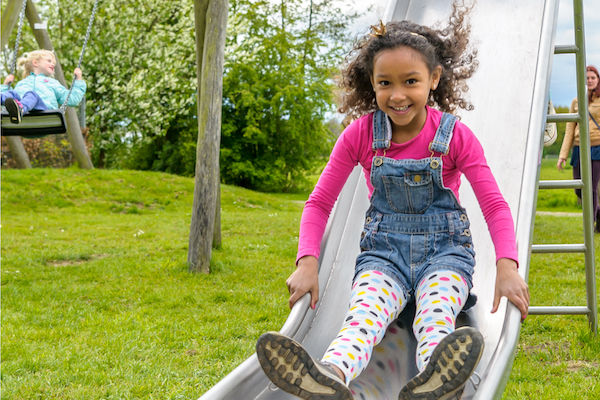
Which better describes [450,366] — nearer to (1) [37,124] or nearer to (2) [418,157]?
(2) [418,157]

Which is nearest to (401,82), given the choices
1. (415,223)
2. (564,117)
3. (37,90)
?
(415,223)

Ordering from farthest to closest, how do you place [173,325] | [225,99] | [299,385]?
[225,99] → [173,325] → [299,385]

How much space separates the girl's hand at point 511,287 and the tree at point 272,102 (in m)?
15.3

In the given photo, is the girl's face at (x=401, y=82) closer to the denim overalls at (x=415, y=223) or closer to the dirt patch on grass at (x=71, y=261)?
the denim overalls at (x=415, y=223)

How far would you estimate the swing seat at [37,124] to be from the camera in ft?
15.5

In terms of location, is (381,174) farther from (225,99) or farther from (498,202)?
(225,99)

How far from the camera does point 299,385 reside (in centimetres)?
170

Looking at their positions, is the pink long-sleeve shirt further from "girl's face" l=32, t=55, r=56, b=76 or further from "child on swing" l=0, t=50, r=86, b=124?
"girl's face" l=32, t=55, r=56, b=76

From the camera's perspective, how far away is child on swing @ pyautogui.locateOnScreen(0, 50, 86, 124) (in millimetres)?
4694

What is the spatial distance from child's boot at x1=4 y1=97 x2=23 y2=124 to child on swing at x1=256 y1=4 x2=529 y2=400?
290cm

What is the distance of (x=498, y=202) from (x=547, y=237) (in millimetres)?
6018

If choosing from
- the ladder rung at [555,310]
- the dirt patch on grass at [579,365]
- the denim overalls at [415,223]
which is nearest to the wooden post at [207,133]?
the ladder rung at [555,310]

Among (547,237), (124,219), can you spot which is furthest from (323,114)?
(547,237)

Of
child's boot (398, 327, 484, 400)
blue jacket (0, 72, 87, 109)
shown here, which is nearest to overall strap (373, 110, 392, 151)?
child's boot (398, 327, 484, 400)
